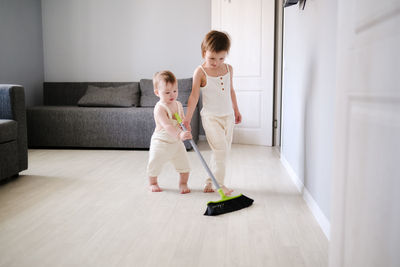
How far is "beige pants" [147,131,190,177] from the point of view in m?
1.95

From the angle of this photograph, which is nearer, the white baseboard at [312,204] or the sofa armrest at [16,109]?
the white baseboard at [312,204]

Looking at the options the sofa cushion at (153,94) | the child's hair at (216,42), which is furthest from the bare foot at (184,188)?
the sofa cushion at (153,94)

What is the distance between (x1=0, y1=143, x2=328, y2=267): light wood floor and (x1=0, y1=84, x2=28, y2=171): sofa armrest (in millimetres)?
181

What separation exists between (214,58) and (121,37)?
9.33 feet

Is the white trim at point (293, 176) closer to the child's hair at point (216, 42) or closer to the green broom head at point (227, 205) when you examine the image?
the green broom head at point (227, 205)

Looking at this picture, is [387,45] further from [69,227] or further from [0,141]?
[0,141]

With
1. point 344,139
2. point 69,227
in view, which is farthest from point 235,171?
point 344,139

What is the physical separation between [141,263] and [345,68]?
887 mm

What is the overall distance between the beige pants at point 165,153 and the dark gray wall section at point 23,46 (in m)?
2.68

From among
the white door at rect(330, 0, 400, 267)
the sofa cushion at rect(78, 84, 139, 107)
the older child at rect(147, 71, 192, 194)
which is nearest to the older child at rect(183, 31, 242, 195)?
the older child at rect(147, 71, 192, 194)

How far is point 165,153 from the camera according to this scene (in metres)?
1.95

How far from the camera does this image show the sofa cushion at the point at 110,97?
381 cm

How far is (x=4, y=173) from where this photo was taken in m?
2.08

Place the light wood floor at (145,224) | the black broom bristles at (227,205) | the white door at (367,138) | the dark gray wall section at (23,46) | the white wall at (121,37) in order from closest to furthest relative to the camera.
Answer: the white door at (367,138) → the light wood floor at (145,224) → the black broom bristles at (227,205) → the dark gray wall section at (23,46) → the white wall at (121,37)
